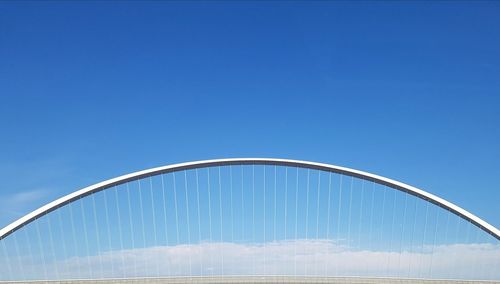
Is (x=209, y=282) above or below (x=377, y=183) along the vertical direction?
below

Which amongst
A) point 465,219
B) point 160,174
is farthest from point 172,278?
point 465,219

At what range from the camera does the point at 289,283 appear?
219 feet

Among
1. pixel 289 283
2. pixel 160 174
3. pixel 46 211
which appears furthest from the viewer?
pixel 289 283

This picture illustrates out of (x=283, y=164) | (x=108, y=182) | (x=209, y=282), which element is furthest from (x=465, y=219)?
(x=108, y=182)

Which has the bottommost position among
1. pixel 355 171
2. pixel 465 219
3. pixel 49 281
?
pixel 49 281

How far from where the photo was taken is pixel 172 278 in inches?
2581

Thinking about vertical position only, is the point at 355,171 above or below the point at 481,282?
above

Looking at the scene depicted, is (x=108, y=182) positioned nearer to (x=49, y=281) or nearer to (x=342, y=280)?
(x=49, y=281)

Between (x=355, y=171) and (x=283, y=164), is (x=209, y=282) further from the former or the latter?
(x=355, y=171)

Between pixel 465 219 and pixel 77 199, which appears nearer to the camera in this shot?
pixel 77 199

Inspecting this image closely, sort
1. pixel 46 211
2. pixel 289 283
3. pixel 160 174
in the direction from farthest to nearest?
1. pixel 289 283
2. pixel 160 174
3. pixel 46 211

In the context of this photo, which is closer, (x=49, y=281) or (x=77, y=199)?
(x=77, y=199)

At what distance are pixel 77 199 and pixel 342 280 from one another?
2849 centimetres

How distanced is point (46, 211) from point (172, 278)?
15.2 metres
